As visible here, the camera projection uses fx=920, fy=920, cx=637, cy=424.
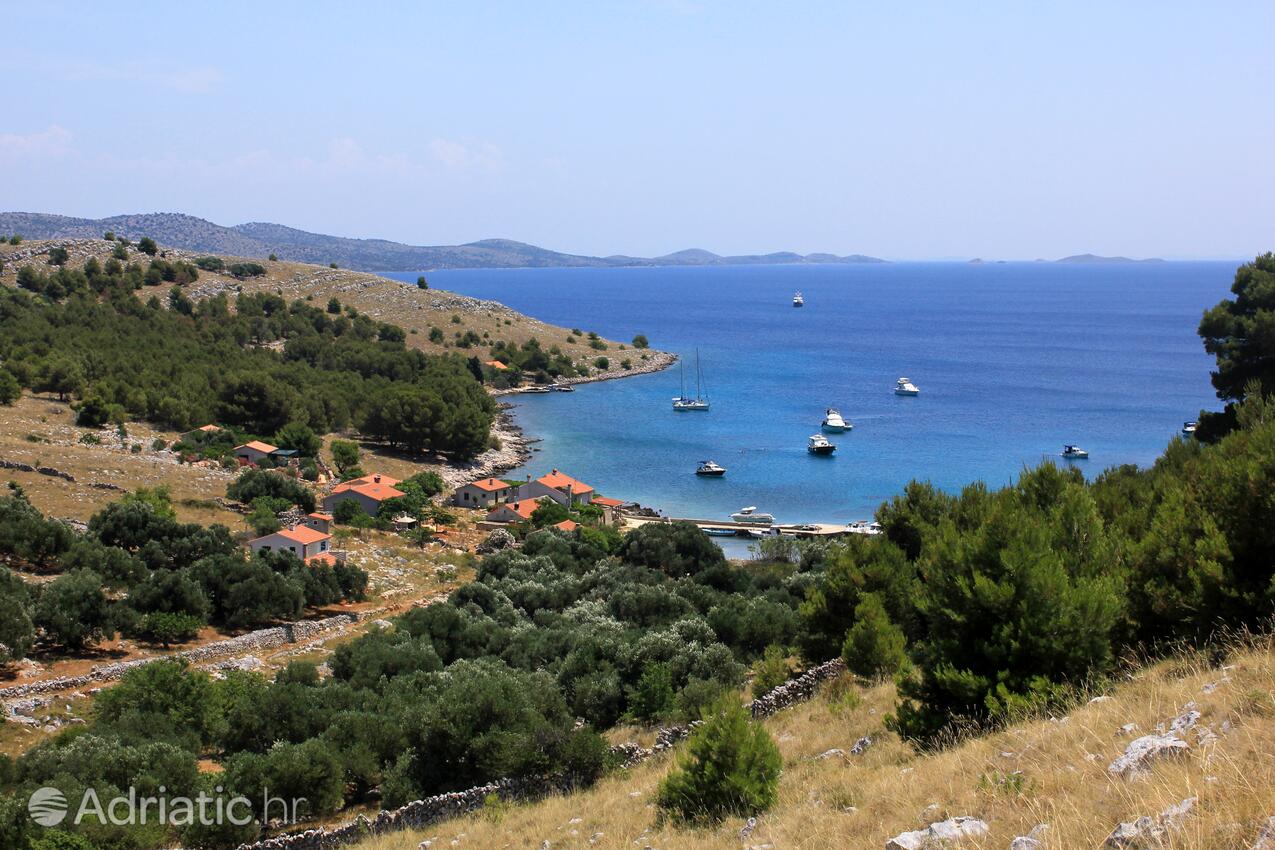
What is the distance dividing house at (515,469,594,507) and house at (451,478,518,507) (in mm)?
1082

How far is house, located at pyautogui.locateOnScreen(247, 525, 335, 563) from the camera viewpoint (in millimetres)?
30172

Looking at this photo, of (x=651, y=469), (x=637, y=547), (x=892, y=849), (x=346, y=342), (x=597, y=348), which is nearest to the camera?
(x=892, y=849)

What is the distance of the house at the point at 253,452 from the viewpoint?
47.2 metres

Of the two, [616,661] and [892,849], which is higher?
[892,849]

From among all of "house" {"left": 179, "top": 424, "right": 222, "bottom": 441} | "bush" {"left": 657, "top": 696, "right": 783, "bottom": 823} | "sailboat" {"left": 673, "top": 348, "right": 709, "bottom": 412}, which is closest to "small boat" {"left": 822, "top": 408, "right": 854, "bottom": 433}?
"sailboat" {"left": 673, "top": 348, "right": 709, "bottom": 412}

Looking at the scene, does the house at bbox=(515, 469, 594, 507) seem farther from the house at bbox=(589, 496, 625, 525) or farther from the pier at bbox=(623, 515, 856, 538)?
the pier at bbox=(623, 515, 856, 538)

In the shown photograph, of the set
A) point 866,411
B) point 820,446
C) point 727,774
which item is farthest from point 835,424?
point 727,774

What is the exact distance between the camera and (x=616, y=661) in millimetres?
18141

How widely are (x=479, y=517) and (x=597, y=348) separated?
61375 mm

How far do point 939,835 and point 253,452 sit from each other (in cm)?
4698

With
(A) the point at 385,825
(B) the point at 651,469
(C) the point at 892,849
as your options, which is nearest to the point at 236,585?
(A) the point at 385,825

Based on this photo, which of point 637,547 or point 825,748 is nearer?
point 825,748

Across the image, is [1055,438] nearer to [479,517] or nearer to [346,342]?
A: [479,517]

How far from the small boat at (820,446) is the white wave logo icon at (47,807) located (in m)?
54.4
